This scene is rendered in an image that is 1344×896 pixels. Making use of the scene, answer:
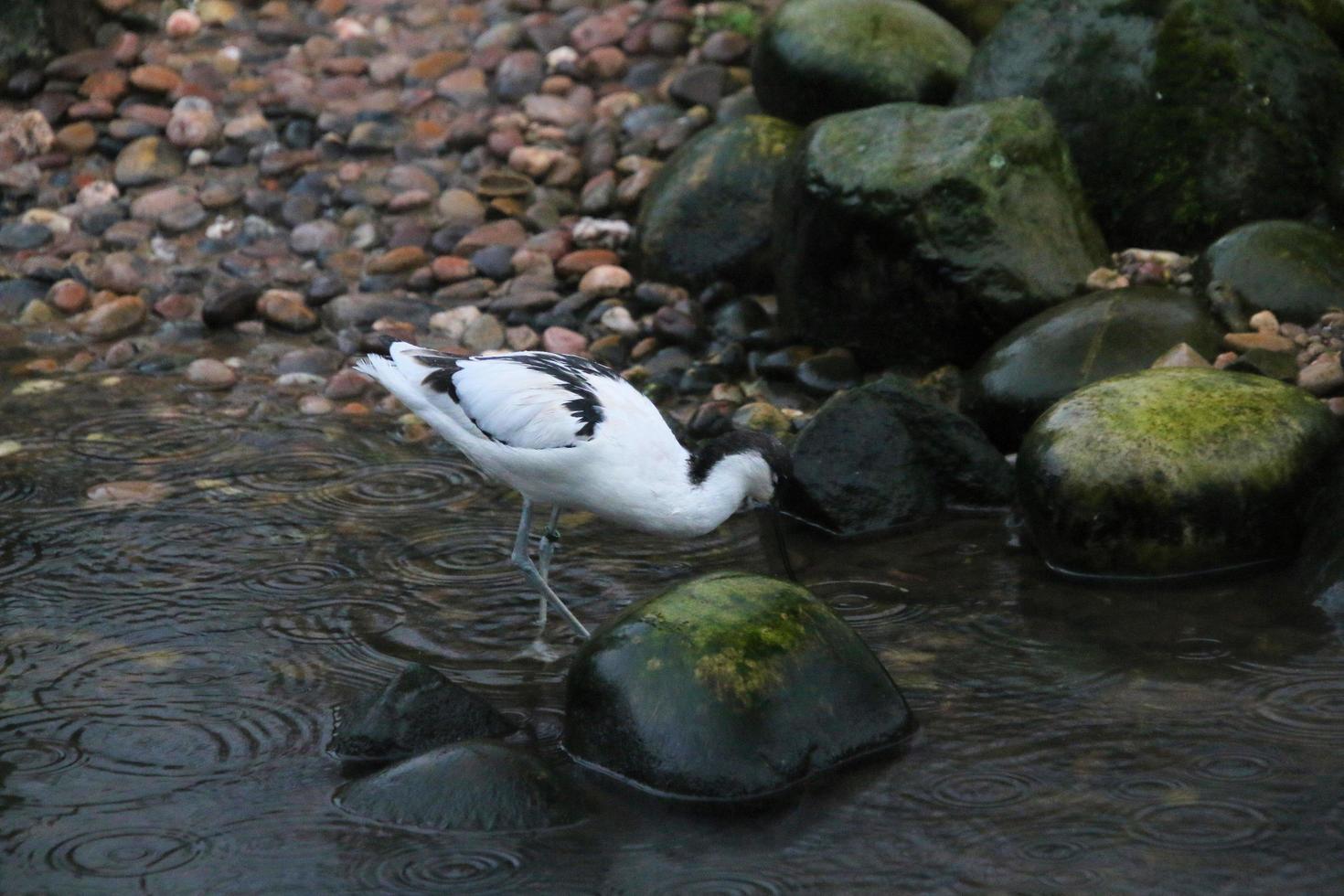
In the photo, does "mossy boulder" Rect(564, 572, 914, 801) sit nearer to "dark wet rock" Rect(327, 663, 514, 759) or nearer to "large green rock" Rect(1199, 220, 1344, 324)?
"dark wet rock" Rect(327, 663, 514, 759)

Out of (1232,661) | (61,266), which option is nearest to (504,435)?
(1232,661)

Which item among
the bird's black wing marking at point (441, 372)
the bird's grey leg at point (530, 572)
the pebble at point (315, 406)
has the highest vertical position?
the bird's black wing marking at point (441, 372)

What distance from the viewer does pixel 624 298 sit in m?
9.55

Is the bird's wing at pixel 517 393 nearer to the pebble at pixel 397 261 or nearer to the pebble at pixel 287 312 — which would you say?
the pebble at pixel 287 312

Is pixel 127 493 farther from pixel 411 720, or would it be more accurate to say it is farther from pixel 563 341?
pixel 411 720

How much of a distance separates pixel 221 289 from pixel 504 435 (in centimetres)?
428

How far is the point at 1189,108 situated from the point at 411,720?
5.69 m

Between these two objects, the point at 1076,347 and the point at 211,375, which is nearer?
the point at 1076,347

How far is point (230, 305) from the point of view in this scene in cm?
969

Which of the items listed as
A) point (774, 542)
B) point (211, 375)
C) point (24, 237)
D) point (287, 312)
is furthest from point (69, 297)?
point (774, 542)

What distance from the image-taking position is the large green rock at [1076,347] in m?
7.38

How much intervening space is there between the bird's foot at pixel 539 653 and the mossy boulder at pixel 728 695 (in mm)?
749

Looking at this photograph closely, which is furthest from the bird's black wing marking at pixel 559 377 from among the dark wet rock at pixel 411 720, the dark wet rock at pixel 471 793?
the dark wet rock at pixel 471 793

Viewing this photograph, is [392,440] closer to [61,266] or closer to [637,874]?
[61,266]
